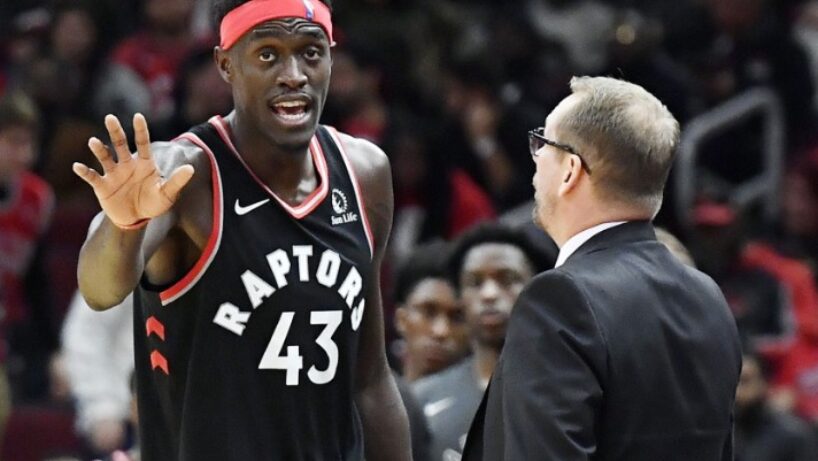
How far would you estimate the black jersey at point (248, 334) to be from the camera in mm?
4434

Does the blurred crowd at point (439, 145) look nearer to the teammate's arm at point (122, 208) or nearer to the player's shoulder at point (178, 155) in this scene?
the player's shoulder at point (178, 155)

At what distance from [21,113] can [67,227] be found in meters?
0.61

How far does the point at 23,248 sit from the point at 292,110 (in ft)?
16.7

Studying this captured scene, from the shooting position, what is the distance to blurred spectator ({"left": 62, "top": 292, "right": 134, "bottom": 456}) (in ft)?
28.5

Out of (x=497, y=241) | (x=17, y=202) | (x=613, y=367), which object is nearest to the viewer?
(x=613, y=367)

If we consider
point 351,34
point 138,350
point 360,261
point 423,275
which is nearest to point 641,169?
point 360,261

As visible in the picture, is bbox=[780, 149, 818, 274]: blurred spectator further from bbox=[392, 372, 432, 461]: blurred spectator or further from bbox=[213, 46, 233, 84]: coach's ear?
bbox=[213, 46, 233, 84]: coach's ear

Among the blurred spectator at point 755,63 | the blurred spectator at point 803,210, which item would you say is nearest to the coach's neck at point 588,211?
the blurred spectator at point 803,210

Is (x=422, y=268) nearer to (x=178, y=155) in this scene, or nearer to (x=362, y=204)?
(x=362, y=204)

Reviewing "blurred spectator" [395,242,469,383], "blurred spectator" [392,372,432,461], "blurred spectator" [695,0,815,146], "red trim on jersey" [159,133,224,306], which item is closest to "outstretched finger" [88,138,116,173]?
"red trim on jersey" [159,133,224,306]

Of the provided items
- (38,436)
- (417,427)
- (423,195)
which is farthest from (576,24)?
(417,427)

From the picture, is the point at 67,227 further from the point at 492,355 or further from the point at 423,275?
the point at 492,355

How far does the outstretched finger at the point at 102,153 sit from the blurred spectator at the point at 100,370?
4.70 m

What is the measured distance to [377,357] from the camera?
4.83m
